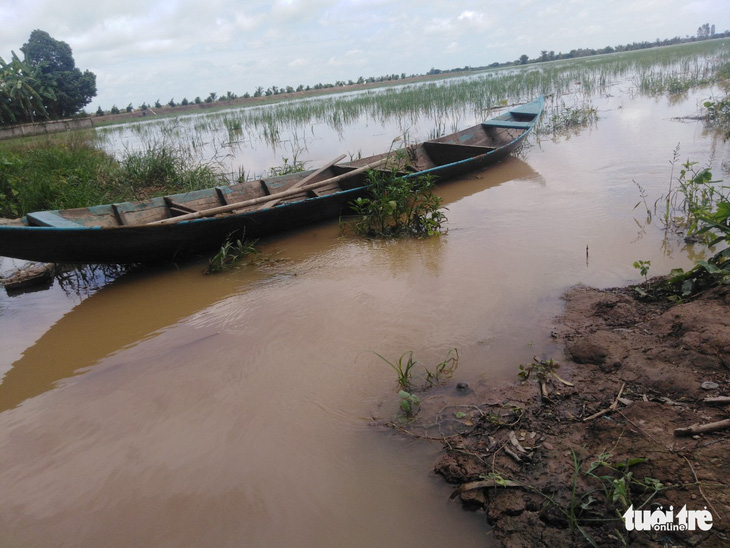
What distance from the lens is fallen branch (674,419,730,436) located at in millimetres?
1473

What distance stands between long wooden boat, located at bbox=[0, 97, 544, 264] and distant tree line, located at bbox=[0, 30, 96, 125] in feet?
67.7

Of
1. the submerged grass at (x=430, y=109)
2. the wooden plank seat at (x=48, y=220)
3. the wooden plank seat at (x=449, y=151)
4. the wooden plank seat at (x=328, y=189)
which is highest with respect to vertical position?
the submerged grass at (x=430, y=109)

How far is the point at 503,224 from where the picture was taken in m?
4.75

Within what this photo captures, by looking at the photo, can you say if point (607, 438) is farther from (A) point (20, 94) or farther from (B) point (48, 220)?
(A) point (20, 94)

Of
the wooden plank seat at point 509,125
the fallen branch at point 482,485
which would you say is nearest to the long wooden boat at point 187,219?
the wooden plank seat at point 509,125

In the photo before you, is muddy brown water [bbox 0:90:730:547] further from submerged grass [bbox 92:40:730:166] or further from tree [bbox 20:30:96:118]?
tree [bbox 20:30:96:118]

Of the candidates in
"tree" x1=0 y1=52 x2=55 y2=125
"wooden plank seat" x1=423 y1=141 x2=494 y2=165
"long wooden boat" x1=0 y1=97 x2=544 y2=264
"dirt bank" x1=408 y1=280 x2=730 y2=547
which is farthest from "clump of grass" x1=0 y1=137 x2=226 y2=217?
"tree" x1=0 y1=52 x2=55 y2=125

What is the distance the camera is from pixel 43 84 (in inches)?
875

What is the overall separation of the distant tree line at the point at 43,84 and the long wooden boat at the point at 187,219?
2062 cm

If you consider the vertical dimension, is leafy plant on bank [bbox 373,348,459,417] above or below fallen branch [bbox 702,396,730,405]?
below

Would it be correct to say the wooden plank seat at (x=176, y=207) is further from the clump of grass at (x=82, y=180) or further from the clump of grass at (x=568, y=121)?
the clump of grass at (x=568, y=121)

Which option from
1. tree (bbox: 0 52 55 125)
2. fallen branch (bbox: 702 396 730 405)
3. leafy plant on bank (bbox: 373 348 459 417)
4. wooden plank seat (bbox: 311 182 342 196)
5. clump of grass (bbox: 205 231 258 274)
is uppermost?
tree (bbox: 0 52 55 125)

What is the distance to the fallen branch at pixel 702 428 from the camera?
1473mm

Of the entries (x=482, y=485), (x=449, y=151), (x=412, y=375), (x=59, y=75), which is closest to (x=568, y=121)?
(x=449, y=151)
